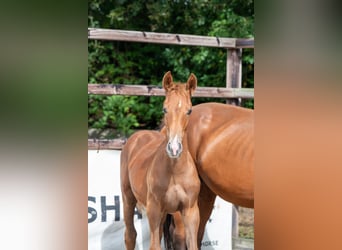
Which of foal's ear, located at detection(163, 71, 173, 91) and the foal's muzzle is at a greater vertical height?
foal's ear, located at detection(163, 71, 173, 91)

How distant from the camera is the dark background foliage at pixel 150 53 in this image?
3.38 feet

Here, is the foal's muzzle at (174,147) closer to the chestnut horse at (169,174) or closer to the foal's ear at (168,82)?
the chestnut horse at (169,174)

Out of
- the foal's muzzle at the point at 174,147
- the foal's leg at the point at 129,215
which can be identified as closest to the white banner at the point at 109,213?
the foal's leg at the point at 129,215

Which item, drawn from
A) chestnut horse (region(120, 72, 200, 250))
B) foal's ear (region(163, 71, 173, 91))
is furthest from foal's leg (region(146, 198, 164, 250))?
foal's ear (region(163, 71, 173, 91))

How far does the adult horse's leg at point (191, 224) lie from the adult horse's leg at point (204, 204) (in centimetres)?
5

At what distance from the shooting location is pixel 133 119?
1142mm

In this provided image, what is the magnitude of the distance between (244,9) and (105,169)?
0.53m

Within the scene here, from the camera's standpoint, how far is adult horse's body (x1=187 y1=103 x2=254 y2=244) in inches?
40.3

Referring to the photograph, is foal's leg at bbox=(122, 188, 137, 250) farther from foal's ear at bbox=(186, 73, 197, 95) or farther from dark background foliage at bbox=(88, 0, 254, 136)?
foal's ear at bbox=(186, 73, 197, 95)
